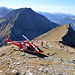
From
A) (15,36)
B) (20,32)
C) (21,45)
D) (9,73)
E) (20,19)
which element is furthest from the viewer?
(20,19)

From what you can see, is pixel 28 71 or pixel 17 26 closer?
pixel 28 71

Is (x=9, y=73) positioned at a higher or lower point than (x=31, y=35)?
higher

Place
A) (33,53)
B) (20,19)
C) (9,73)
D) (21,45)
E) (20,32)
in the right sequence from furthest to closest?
Answer: (20,19)
(20,32)
(21,45)
(33,53)
(9,73)

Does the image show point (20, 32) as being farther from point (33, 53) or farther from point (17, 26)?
point (33, 53)

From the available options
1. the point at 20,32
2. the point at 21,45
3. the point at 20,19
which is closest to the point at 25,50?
the point at 21,45

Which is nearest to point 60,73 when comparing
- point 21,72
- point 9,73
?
point 21,72

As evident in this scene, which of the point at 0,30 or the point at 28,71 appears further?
the point at 0,30

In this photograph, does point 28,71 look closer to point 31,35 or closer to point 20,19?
point 31,35

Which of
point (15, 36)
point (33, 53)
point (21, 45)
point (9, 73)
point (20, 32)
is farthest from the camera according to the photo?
point (20, 32)

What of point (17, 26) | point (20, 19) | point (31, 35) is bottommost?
point (31, 35)
